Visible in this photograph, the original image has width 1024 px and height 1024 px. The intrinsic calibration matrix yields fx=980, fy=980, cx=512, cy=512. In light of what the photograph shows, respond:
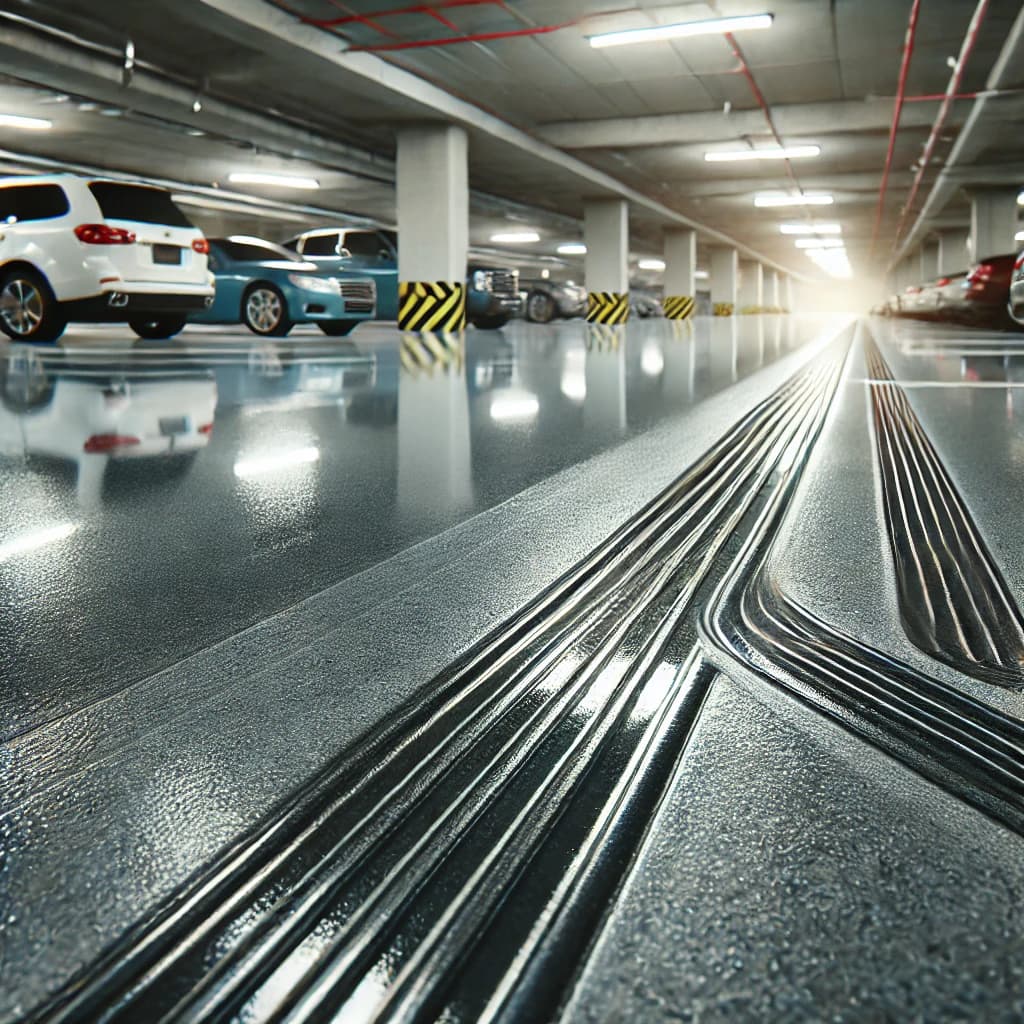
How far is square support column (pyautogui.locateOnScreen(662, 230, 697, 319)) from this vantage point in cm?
3981

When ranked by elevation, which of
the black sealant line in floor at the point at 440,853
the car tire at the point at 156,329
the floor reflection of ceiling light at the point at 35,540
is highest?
the car tire at the point at 156,329

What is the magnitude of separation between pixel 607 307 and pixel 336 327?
603 inches

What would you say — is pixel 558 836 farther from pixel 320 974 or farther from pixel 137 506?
pixel 137 506

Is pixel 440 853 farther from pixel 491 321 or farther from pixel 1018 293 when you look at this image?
pixel 491 321

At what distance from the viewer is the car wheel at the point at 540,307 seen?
29250mm

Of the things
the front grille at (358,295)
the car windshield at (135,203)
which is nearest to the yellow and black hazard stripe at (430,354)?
the front grille at (358,295)

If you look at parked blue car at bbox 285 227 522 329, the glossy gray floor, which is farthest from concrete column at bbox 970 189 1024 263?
the glossy gray floor

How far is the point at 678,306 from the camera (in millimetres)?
40000

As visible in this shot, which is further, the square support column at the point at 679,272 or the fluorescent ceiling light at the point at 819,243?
the fluorescent ceiling light at the point at 819,243

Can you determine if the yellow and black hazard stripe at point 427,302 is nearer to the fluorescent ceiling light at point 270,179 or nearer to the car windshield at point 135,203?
the fluorescent ceiling light at point 270,179

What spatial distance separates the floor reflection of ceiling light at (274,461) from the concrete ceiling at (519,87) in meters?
9.76

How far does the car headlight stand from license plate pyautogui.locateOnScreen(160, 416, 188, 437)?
9773 mm

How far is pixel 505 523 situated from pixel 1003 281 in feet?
63.0

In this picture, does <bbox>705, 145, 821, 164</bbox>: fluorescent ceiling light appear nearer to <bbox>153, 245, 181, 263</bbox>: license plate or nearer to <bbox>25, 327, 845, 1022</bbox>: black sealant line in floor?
<bbox>153, 245, 181, 263</bbox>: license plate
